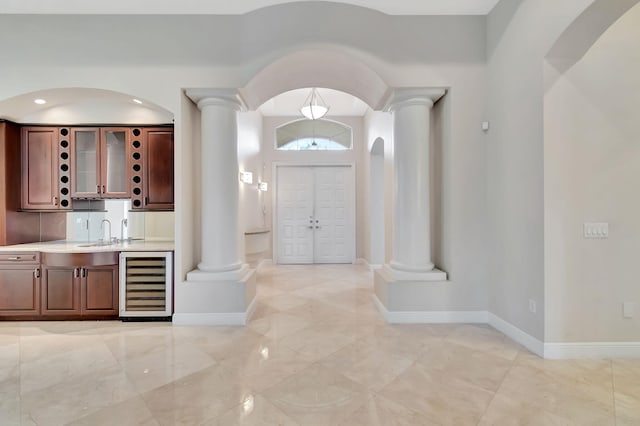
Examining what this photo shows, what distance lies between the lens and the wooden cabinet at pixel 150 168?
395cm

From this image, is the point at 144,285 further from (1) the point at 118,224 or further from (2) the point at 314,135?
(2) the point at 314,135

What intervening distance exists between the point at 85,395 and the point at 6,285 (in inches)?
96.7

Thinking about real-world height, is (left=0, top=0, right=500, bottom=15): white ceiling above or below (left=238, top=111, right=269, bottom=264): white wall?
above

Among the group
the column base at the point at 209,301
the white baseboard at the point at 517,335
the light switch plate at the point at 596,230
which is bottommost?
the white baseboard at the point at 517,335

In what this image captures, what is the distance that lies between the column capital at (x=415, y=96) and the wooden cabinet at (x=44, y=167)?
422cm

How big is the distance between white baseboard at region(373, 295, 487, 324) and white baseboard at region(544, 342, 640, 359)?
851 mm

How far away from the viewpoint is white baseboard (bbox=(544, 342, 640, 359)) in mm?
2604

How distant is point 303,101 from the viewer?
21.5ft

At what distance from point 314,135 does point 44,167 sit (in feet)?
16.7

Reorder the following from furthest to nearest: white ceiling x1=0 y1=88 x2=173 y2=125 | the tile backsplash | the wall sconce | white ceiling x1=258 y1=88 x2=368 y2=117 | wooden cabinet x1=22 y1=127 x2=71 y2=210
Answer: white ceiling x1=258 y1=88 x2=368 y2=117
the wall sconce
the tile backsplash
wooden cabinet x1=22 y1=127 x2=71 y2=210
white ceiling x1=0 y1=88 x2=173 y2=125

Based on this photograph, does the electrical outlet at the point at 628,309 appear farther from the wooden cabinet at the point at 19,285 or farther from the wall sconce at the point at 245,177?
the wooden cabinet at the point at 19,285

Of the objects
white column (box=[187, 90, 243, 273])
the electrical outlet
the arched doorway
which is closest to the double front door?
the arched doorway

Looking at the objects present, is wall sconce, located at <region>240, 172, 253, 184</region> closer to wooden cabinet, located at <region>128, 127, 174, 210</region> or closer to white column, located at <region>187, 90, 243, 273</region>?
wooden cabinet, located at <region>128, 127, 174, 210</region>

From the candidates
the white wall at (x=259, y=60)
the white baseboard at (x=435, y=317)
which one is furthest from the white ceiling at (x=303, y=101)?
the white baseboard at (x=435, y=317)
